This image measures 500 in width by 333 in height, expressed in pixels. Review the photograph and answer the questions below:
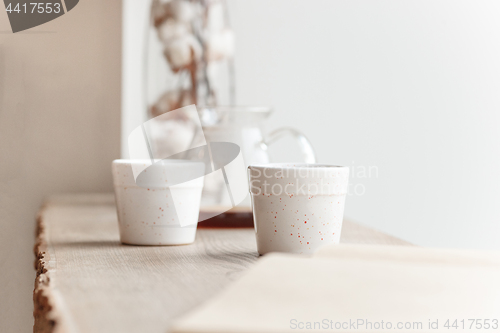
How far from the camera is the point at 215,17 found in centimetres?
91

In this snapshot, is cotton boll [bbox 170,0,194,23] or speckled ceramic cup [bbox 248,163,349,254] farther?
cotton boll [bbox 170,0,194,23]

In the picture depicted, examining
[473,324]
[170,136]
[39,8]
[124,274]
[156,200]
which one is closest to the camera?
[473,324]

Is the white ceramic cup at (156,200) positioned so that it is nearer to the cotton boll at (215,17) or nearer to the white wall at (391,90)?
the cotton boll at (215,17)

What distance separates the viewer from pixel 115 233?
64 centimetres

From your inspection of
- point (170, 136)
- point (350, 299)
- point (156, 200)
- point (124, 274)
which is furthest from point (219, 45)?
point (350, 299)

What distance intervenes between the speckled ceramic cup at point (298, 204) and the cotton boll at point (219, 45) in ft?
1.53

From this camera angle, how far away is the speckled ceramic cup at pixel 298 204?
46 cm

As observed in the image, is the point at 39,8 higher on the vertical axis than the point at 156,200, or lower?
higher

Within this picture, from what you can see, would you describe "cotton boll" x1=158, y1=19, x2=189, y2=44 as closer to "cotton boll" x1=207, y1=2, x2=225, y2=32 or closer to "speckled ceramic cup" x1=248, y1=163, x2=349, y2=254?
"cotton boll" x1=207, y1=2, x2=225, y2=32

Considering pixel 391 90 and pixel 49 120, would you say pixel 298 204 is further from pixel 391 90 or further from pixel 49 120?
pixel 391 90

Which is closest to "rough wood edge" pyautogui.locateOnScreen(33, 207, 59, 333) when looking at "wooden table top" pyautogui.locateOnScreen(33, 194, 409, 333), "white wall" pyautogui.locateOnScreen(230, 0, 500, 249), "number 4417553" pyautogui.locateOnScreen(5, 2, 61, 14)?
"wooden table top" pyautogui.locateOnScreen(33, 194, 409, 333)

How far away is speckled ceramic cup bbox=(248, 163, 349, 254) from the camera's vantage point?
0.46m

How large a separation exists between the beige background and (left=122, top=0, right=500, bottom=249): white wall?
1.14 ft

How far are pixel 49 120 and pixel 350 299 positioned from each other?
1.01m
